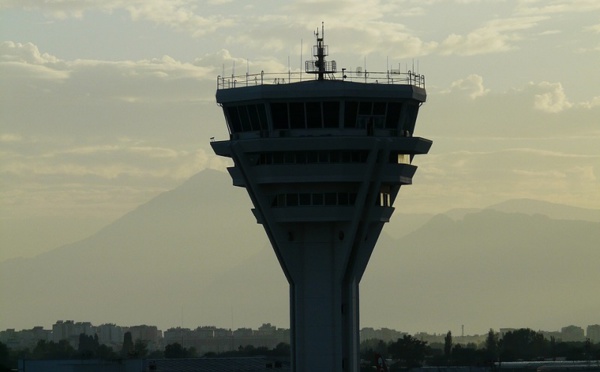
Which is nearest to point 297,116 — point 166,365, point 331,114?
point 331,114

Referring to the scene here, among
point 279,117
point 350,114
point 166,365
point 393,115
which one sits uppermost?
point 393,115

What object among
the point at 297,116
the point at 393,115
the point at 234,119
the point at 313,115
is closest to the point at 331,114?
the point at 313,115

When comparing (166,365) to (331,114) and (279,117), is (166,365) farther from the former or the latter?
(331,114)

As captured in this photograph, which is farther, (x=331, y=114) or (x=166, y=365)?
(x=166, y=365)

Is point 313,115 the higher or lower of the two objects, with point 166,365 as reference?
higher

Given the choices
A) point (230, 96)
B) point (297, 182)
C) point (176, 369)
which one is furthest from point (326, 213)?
point (176, 369)

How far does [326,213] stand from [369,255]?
5478mm

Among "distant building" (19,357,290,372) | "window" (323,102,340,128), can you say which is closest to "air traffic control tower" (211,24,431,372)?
"window" (323,102,340,128)

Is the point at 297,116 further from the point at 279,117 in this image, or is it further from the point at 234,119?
the point at 234,119

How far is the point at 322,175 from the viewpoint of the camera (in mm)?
120688

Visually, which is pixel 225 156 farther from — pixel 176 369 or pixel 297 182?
pixel 176 369

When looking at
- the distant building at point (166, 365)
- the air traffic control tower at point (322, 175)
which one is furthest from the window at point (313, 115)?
the distant building at point (166, 365)

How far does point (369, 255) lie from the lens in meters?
125

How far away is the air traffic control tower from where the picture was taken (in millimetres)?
120875
